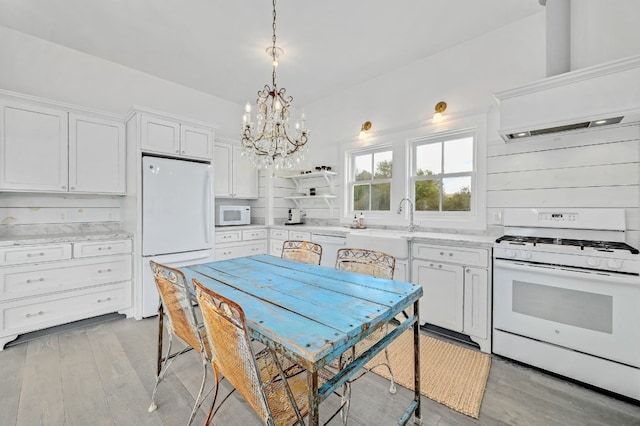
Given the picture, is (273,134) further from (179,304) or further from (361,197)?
(361,197)

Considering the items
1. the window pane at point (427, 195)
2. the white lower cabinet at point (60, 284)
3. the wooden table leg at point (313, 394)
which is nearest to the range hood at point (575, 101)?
the window pane at point (427, 195)

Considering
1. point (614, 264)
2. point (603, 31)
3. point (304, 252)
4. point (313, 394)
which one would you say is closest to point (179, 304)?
point (313, 394)

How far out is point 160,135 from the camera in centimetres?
310

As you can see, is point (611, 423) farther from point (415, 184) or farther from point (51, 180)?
point (51, 180)

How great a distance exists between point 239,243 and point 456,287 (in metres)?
2.94

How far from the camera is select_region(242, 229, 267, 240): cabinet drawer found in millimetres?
4098

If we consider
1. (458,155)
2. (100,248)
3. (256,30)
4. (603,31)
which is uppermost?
(256,30)

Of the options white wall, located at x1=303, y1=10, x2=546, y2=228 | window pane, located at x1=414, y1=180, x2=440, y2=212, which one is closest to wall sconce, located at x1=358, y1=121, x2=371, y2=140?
white wall, located at x1=303, y1=10, x2=546, y2=228

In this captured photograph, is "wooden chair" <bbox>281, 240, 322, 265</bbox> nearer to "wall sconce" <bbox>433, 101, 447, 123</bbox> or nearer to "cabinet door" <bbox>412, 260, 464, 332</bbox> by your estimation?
"cabinet door" <bbox>412, 260, 464, 332</bbox>

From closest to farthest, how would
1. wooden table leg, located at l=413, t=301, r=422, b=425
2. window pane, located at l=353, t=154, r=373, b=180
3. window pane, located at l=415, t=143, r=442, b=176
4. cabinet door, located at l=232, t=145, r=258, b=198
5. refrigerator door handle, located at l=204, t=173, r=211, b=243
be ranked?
wooden table leg, located at l=413, t=301, r=422, b=425 → window pane, located at l=415, t=143, r=442, b=176 → refrigerator door handle, located at l=204, t=173, r=211, b=243 → window pane, located at l=353, t=154, r=373, b=180 → cabinet door, located at l=232, t=145, r=258, b=198

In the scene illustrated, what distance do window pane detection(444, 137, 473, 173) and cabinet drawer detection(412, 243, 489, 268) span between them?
1115 millimetres

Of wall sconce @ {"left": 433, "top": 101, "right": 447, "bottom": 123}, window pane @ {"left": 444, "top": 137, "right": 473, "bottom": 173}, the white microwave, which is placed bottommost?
the white microwave

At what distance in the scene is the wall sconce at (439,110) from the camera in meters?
3.04

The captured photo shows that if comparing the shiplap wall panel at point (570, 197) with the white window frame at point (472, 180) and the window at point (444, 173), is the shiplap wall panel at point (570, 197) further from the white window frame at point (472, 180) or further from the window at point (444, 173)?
the window at point (444, 173)
